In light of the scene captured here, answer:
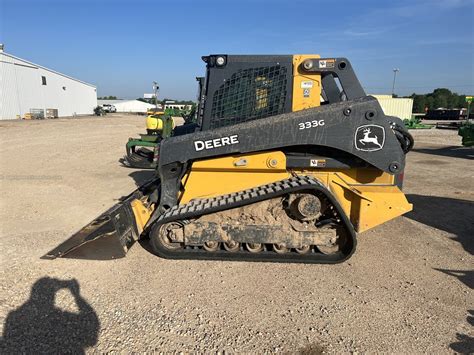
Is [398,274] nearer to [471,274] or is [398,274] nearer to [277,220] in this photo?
[471,274]

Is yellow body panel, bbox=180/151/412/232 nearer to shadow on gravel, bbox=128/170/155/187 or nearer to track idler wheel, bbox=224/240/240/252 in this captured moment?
track idler wheel, bbox=224/240/240/252

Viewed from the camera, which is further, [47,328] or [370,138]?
[370,138]

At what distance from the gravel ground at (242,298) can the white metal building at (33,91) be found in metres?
37.6

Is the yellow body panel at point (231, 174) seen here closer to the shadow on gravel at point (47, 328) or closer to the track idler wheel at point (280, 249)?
the track idler wheel at point (280, 249)

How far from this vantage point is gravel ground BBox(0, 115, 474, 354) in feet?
9.36

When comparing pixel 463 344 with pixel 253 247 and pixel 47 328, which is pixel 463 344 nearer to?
pixel 253 247

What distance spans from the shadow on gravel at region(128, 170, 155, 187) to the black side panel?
14.7 feet

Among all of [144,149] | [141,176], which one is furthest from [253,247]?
[144,149]

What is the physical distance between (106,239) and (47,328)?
126 centimetres

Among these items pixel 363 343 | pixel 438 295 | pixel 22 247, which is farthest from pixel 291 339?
pixel 22 247

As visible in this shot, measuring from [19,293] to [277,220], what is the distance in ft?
9.65

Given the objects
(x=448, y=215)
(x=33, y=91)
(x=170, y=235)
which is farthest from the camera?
(x=33, y=91)

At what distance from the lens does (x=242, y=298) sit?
11.4 ft

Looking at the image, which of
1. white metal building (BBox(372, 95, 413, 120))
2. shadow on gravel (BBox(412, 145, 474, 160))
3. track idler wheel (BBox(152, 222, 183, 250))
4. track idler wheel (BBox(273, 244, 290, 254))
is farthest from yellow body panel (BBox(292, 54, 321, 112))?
white metal building (BBox(372, 95, 413, 120))
